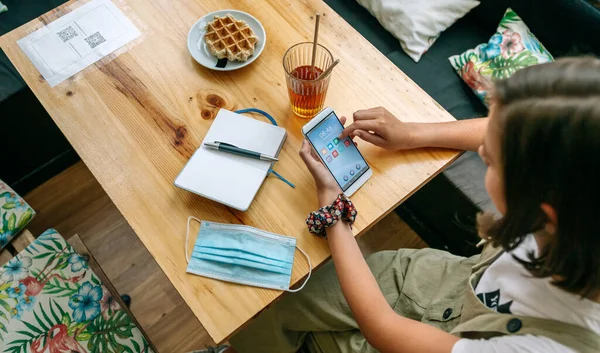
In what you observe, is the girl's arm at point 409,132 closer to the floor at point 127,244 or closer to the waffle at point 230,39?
the waffle at point 230,39

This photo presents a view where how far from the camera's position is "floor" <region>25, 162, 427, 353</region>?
1.64m

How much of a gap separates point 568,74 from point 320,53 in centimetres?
62

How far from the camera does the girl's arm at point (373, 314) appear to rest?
84 centimetres

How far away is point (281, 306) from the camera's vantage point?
1136 mm

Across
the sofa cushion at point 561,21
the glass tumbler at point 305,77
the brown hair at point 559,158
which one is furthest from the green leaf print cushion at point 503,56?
the brown hair at point 559,158

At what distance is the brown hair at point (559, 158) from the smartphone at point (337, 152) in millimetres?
373

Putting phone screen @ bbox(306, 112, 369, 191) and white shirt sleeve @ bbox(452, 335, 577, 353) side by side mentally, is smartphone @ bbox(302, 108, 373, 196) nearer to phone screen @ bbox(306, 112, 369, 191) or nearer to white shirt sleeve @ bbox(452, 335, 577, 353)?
phone screen @ bbox(306, 112, 369, 191)

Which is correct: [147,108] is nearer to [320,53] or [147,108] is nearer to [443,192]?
[320,53]

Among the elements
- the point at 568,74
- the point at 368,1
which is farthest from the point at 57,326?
the point at 368,1

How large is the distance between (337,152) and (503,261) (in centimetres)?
41

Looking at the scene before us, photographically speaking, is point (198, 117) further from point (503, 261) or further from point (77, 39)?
point (503, 261)

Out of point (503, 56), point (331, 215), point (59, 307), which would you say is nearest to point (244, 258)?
point (331, 215)

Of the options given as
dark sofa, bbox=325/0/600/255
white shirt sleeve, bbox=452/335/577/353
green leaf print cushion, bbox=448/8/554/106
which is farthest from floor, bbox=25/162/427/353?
white shirt sleeve, bbox=452/335/577/353

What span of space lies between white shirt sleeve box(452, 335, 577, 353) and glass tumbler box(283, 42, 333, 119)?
0.60m
